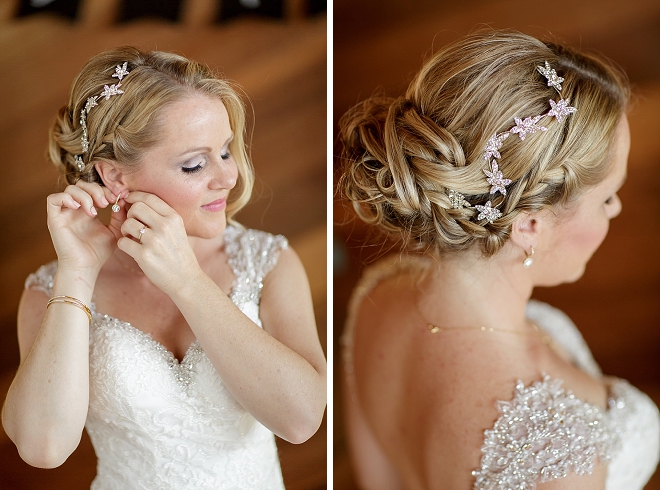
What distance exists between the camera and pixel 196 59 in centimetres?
145

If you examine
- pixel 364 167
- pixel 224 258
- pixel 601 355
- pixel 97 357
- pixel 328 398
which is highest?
pixel 364 167

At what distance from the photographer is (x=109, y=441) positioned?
1.47 m

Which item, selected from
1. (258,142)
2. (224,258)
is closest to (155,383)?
(224,258)

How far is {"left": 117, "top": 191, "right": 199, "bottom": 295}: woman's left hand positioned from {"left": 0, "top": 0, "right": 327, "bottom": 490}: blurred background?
35 centimetres

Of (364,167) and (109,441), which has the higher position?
(364,167)

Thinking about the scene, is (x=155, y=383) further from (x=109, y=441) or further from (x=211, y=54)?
(x=211, y=54)

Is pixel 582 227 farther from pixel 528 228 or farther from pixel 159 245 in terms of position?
pixel 159 245

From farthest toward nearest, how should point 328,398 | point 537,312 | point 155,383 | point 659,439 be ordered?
point 537,312
point 659,439
point 328,398
point 155,383

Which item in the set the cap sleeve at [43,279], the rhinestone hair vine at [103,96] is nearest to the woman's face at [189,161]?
the rhinestone hair vine at [103,96]

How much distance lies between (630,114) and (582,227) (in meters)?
1.29

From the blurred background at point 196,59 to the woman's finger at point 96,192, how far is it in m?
0.21

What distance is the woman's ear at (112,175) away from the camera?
135cm

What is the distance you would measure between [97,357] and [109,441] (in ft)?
0.84

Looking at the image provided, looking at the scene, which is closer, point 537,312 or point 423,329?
point 423,329
